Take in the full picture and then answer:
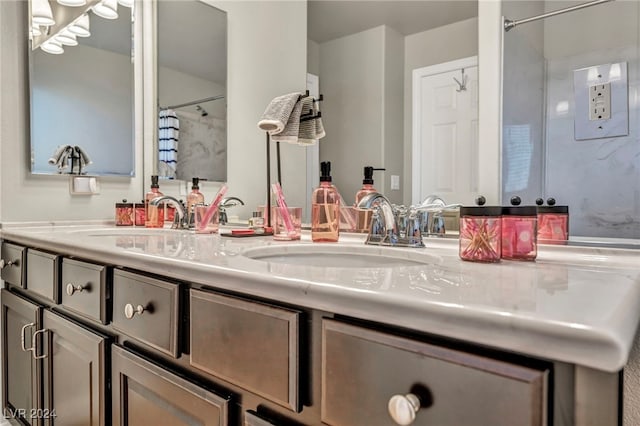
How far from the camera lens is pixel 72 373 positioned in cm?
113

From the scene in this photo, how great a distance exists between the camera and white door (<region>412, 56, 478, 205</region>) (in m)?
1.17

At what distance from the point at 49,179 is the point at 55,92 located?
1.18 ft

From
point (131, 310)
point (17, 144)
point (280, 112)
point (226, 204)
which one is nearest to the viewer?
point (131, 310)

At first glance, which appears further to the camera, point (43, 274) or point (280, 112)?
point (280, 112)

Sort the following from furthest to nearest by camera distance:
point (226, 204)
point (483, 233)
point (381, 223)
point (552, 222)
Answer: point (226, 204), point (381, 223), point (552, 222), point (483, 233)

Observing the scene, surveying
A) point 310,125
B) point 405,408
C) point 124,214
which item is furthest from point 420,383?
point 124,214

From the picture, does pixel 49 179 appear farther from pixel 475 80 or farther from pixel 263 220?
pixel 475 80

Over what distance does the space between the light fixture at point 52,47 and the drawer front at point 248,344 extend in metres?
1.57

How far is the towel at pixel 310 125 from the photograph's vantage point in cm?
146

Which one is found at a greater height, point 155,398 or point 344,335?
point 344,335

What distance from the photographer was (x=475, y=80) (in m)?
1.17

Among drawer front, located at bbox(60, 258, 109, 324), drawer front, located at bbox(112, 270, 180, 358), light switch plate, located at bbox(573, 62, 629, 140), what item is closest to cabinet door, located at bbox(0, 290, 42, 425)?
drawer front, located at bbox(60, 258, 109, 324)

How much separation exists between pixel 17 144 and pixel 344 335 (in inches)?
68.0

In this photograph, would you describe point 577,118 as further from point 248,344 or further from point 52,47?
point 52,47
